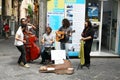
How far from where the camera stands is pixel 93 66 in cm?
1379

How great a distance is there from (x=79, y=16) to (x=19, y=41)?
3540 mm

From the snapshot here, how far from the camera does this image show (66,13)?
607 inches

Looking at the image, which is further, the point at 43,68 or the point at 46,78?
the point at 43,68

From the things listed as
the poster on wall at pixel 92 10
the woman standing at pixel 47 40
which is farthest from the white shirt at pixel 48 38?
the poster on wall at pixel 92 10

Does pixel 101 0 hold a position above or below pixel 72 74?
above

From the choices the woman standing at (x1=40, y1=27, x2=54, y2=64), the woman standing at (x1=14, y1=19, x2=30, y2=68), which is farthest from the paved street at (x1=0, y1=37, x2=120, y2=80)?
the woman standing at (x1=40, y1=27, x2=54, y2=64)

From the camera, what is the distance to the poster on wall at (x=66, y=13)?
1534 centimetres

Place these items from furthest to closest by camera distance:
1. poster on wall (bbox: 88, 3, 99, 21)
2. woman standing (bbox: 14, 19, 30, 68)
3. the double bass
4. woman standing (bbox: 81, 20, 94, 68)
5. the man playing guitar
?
1. poster on wall (bbox: 88, 3, 99, 21)
2. the double bass
3. the man playing guitar
4. woman standing (bbox: 14, 19, 30, 68)
5. woman standing (bbox: 81, 20, 94, 68)

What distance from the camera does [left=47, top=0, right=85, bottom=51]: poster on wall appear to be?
1534 cm

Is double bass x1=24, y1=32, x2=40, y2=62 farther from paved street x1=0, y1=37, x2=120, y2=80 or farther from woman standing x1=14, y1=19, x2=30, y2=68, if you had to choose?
woman standing x1=14, y1=19, x2=30, y2=68

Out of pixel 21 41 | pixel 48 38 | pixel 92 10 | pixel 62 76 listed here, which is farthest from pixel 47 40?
pixel 92 10

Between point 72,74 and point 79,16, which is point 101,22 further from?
point 72,74

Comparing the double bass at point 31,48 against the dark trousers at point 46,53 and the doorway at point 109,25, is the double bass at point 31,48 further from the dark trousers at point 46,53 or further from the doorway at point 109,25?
the doorway at point 109,25

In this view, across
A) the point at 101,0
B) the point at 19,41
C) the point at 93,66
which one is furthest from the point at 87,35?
the point at 101,0
